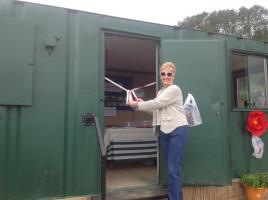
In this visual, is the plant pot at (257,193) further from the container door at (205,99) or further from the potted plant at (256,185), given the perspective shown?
the container door at (205,99)

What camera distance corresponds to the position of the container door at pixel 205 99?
3.84 metres

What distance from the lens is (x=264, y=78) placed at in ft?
16.4

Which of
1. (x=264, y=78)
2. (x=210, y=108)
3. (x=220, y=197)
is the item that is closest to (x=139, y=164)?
(x=220, y=197)

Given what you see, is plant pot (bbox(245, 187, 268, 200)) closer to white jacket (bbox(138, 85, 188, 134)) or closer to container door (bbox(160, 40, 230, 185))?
container door (bbox(160, 40, 230, 185))

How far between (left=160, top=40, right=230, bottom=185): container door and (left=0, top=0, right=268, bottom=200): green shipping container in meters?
0.01

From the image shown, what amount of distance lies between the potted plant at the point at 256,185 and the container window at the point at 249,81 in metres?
1.08

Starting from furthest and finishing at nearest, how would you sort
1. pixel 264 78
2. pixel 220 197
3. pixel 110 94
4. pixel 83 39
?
pixel 110 94, pixel 264 78, pixel 220 197, pixel 83 39

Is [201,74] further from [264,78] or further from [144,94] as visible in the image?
[144,94]

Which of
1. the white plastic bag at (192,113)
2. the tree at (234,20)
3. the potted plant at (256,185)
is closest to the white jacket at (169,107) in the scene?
the white plastic bag at (192,113)

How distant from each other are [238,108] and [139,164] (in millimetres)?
2220

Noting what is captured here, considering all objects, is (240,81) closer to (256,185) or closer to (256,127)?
(256,127)

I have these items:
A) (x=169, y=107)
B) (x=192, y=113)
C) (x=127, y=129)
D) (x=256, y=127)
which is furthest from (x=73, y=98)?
(x=256, y=127)

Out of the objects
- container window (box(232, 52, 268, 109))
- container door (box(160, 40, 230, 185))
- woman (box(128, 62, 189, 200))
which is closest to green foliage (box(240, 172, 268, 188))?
container door (box(160, 40, 230, 185))

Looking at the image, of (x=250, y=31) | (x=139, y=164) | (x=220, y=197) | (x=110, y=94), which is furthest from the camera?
(x=250, y=31)
